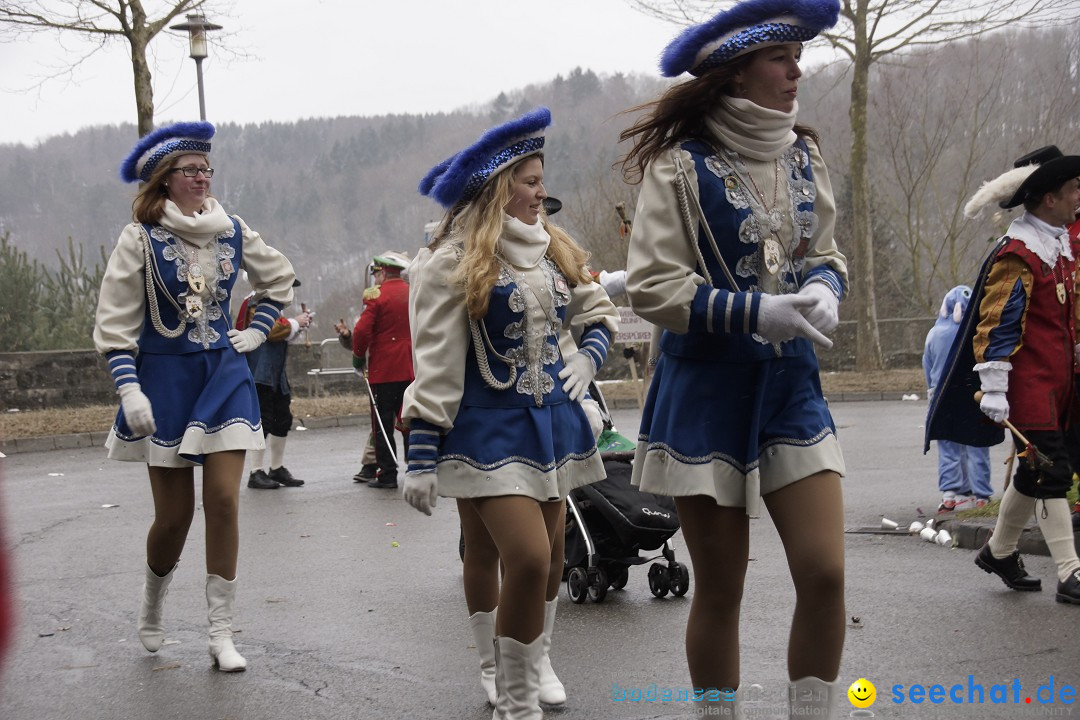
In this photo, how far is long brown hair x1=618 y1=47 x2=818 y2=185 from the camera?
12.1 ft

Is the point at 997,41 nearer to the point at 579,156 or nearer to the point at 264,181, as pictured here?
the point at 579,156

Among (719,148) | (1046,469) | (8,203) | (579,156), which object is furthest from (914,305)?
(8,203)

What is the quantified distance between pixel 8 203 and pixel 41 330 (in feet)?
242

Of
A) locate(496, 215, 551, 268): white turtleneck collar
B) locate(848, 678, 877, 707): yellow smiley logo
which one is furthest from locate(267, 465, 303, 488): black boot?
locate(848, 678, 877, 707): yellow smiley logo

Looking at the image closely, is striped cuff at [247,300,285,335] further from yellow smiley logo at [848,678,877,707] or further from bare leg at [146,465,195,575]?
yellow smiley logo at [848,678,877,707]

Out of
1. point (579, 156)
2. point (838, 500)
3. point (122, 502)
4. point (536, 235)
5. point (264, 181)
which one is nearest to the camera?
point (838, 500)

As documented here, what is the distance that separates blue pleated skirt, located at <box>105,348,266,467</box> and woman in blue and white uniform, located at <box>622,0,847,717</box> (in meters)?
2.41

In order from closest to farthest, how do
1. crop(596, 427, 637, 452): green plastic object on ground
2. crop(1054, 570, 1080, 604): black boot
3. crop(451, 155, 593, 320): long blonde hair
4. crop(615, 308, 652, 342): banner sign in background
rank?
1. crop(451, 155, 593, 320): long blonde hair
2. crop(1054, 570, 1080, 604): black boot
3. crop(596, 427, 637, 452): green plastic object on ground
4. crop(615, 308, 652, 342): banner sign in background

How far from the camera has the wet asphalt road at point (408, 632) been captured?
4.95m

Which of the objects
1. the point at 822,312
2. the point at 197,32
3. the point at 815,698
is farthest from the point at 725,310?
the point at 197,32

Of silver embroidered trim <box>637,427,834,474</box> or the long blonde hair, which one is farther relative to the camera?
the long blonde hair

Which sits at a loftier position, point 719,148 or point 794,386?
point 719,148

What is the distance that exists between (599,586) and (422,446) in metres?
2.44

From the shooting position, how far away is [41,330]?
2359 cm
